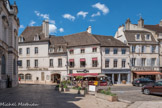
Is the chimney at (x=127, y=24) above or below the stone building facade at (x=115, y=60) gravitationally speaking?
above

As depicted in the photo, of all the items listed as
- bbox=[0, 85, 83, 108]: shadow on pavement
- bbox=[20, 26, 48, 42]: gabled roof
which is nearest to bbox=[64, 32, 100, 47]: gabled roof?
bbox=[20, 26, 48, 42]: gabled roof

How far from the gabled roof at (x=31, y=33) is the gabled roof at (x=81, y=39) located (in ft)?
18.2

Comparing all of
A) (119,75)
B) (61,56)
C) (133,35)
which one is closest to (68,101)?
(119,75)

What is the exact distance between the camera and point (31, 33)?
45.5 meters

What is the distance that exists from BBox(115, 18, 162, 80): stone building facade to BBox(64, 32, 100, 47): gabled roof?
657 cm

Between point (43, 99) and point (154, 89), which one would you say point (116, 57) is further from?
point (43, 99)

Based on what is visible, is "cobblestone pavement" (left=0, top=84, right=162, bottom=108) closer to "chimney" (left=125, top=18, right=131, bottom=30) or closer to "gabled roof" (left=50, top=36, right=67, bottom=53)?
"gabled roof" (left=50, top=36, right=67, bottom=53)

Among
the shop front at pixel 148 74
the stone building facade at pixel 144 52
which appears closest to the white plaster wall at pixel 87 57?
the stone building facade at pixel 144 52

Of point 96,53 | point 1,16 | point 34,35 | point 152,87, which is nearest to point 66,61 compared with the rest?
point 96,53

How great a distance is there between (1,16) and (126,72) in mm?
25243

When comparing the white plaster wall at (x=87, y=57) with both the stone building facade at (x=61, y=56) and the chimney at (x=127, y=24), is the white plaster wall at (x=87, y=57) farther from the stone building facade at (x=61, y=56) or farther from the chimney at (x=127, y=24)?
the chimney at (x=127, y=24)

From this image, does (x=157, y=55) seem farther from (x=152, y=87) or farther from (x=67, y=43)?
(x=152, y=87)

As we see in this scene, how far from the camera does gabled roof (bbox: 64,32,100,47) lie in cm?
3928

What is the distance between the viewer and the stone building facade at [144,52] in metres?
A: 38.9
